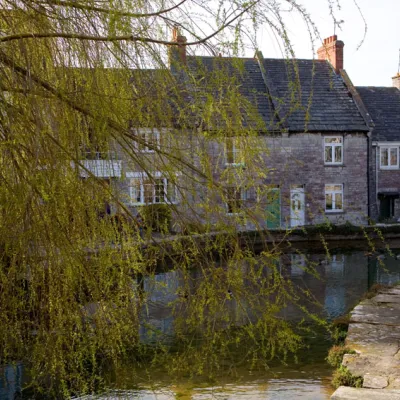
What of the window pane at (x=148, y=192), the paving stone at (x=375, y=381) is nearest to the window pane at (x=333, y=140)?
the paving stone at (x=375, y=381)

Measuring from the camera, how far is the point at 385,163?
24.2 metres

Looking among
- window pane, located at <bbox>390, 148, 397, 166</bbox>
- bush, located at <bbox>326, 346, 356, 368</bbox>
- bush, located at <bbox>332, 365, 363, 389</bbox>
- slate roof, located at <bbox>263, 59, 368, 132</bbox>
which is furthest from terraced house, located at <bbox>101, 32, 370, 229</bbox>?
window pane, located at <bbox>390, 148, 397, 166</bbox>

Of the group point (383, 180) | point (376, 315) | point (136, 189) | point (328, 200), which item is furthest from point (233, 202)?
point (383, 180)

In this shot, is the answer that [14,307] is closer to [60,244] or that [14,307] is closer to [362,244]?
[60,244]

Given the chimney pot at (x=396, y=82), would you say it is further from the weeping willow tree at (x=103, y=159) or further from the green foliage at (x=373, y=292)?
the weeping willow tree at (x=103, y=159)

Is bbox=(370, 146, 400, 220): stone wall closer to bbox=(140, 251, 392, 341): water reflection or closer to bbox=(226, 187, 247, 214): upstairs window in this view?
bbox=(140, 251, 392, 341): water reflection

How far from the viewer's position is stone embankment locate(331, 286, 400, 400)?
556 cm

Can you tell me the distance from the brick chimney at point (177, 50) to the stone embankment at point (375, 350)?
146 inches

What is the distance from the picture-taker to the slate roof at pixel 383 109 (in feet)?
79.8

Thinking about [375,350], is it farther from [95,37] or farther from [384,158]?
[384,158]

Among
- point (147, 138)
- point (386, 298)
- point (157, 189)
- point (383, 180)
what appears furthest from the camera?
point (383, 180)

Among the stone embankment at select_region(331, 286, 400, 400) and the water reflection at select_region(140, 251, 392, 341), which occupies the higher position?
the stone embankment at select_region(331, 286, 400, 400)

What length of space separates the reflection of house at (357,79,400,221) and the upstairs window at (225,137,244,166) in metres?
20.9

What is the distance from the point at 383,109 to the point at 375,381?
843 inches
